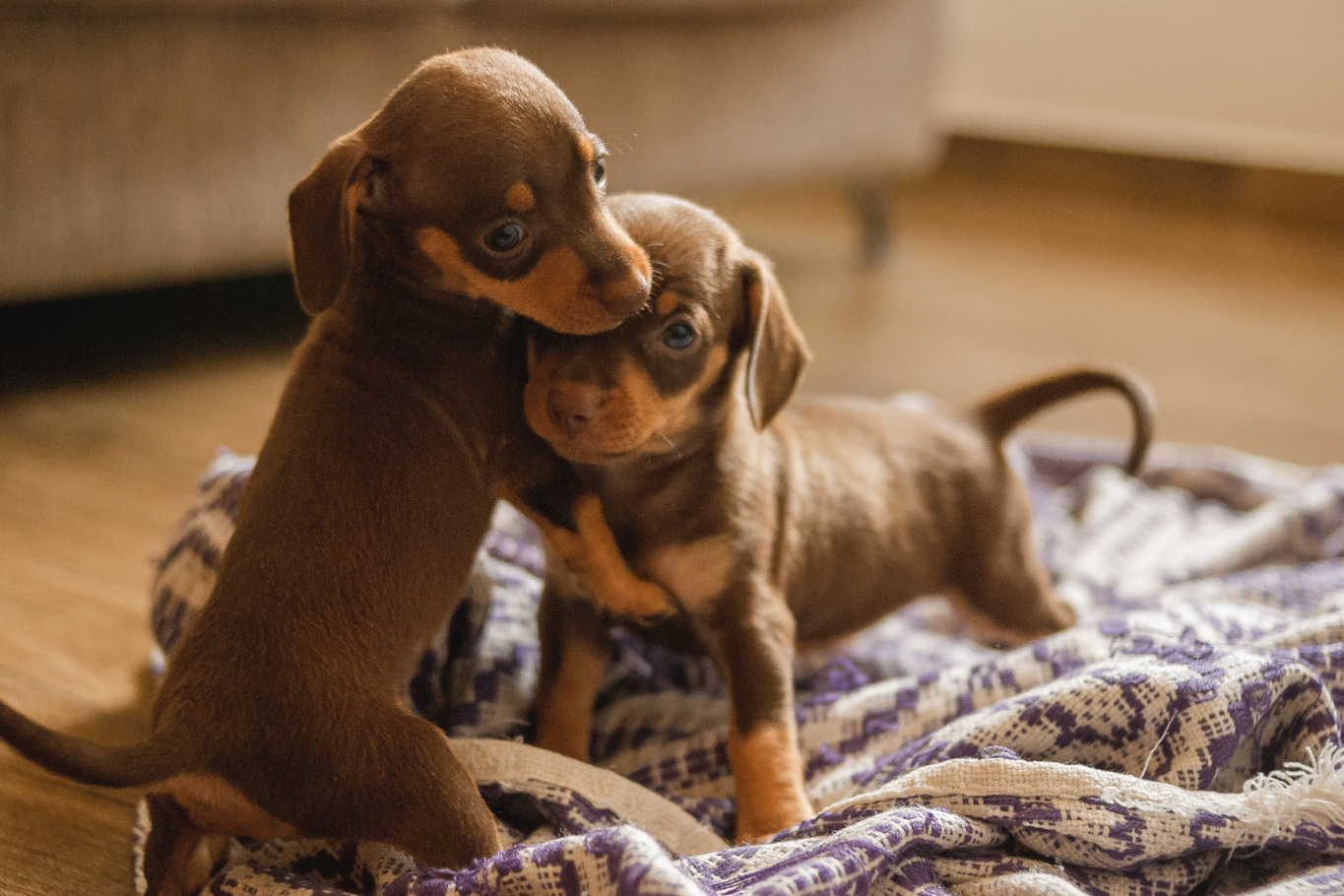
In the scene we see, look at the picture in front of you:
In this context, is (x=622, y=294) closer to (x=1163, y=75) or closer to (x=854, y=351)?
(x=854, y=351)

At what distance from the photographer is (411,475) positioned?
1.57m

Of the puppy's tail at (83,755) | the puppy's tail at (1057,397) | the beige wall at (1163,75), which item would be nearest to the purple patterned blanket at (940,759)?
the puppy's tail at (83,755)

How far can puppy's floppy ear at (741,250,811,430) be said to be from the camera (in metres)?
1.76

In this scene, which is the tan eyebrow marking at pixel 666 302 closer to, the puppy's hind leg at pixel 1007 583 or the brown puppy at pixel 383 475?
the brown puppy at pixel 383 475

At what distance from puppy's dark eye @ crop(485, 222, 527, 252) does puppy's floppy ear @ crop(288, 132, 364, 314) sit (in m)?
0.18

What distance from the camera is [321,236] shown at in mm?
1551

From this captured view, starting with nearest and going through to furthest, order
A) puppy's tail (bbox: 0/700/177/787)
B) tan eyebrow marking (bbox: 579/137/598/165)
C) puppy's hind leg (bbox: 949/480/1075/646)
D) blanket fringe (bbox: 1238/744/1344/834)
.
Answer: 1. puppy's tail (bbox: 0/700/177/787)
2. blanket fringe (bbox: 1238/744/1344/834)
3. tan eyebrow marking (bbox: 579/137/598/165)
4. puppy's hind leg (bbox: 949/480/1075/646)

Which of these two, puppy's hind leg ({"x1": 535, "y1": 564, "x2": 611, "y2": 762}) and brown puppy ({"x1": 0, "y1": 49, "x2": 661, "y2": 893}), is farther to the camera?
puppy's hind leg ({"x1": 535, "y1": 564, "x2": 611, "y2": 762})

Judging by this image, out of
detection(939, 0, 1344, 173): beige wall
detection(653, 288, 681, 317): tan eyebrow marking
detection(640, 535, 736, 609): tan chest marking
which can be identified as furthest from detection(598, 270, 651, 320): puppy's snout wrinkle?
detection(939, 0, 1344, 173): beige wall

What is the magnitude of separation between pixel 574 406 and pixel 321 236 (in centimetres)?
38

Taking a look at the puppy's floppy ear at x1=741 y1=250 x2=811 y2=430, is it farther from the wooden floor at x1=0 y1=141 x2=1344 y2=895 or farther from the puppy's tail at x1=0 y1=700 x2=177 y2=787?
the wooden floor at x1=0 y1=141 x2=1344 y2=895

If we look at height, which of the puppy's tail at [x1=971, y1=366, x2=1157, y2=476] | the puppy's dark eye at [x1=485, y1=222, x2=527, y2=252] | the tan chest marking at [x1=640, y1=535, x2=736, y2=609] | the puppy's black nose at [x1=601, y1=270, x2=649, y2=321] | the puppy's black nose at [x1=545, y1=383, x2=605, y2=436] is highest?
the puppy's dark eye at [x1=485, y1=222, x2=527, y2=252]

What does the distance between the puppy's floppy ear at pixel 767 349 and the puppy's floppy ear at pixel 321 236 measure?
1.89 feet

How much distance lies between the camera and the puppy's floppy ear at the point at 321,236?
1.55 meters
